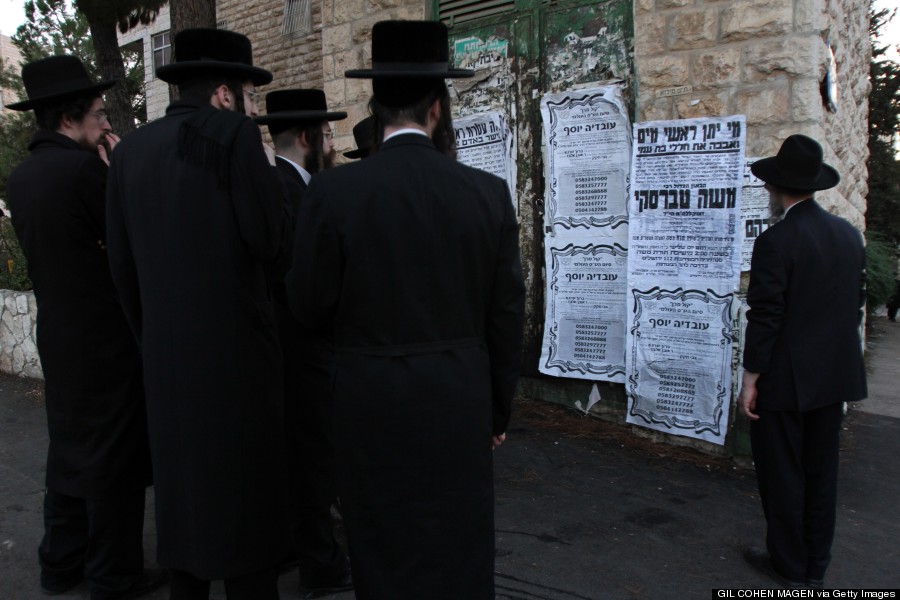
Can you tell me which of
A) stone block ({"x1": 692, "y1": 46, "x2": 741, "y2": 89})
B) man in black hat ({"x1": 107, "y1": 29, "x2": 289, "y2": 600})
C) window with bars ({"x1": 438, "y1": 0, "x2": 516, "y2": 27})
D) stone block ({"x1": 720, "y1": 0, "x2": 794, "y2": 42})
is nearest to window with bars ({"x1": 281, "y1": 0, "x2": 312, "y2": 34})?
window with bars ({"x1": 438, "y1": 0, "x2": 516, "y2": 27})

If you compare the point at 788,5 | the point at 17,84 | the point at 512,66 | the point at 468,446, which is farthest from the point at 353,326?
the point at 17,84

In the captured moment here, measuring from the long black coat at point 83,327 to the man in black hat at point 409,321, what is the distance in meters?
1.25


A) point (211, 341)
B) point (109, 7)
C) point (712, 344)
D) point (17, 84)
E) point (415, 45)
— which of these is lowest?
point (712, 344)

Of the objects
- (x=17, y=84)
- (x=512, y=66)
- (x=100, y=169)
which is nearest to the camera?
(x=100, y=169)

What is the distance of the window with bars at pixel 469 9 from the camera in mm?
5742

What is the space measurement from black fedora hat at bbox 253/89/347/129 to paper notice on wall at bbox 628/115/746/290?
246 cm

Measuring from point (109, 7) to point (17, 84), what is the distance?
52.3 feet

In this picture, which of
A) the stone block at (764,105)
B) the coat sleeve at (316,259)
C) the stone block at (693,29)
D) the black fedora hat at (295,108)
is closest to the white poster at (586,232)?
the stone block at (693,29)

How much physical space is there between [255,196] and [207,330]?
474mm

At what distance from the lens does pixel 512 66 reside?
223 inches

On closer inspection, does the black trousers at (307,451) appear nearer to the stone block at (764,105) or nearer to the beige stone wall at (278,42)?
the stone block at (764,105)

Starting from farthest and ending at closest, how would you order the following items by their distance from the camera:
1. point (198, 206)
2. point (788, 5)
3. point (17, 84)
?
→ point (17, 84)
point (788, 5)
point (198, 206)

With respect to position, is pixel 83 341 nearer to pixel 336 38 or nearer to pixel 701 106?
pixel 701 106

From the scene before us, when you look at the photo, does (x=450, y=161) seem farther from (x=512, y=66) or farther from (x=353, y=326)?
(x=512, y=66)
